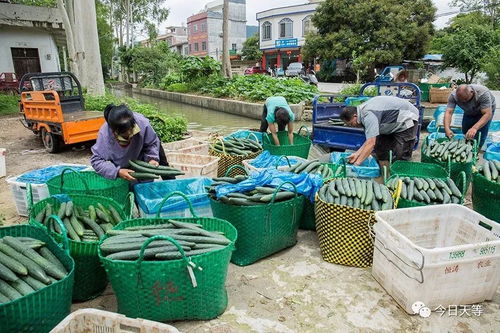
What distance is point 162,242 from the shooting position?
2654 millimetres

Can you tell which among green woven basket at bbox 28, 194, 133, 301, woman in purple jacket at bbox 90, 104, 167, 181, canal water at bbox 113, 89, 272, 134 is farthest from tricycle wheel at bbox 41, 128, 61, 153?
green woven basket at bbox 28, 194, 133, 301

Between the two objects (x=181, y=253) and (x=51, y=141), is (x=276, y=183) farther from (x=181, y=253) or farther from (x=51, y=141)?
(x=51, y=141)

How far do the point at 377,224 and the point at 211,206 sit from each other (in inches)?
67.2

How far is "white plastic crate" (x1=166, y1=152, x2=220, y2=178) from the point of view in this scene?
5.32 meters

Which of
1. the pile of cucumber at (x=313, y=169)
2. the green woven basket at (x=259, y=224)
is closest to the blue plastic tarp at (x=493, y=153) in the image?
the pile of cucumber at (x=313, y=169)

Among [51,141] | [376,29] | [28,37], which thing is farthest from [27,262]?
[376,29]

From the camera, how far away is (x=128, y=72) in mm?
38469

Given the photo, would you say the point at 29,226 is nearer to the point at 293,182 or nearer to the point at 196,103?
the point at 293,182

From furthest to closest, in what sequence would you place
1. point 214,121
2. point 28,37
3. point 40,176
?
point 28,37 → point 214,121 → point 40,176

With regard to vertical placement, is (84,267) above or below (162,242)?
below

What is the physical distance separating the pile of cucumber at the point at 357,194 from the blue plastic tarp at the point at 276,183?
14 centimetres

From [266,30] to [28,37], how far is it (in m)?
27.5

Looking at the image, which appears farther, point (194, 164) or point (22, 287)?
point (194, 164)

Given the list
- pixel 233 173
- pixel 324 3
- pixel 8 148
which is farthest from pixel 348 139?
pixel 324 3
